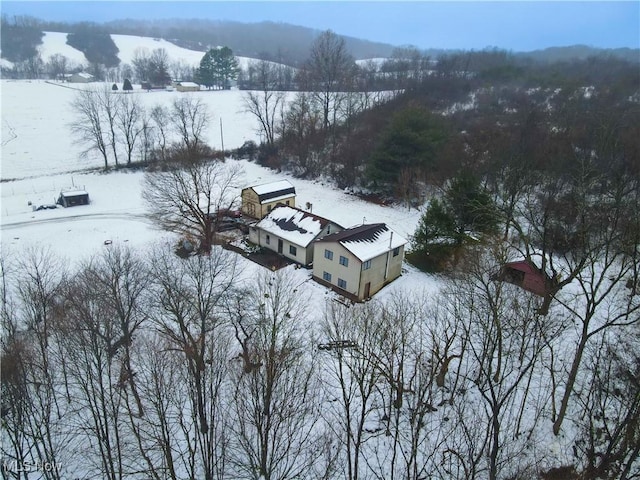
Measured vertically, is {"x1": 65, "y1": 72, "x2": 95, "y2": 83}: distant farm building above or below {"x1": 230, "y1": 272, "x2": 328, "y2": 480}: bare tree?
above

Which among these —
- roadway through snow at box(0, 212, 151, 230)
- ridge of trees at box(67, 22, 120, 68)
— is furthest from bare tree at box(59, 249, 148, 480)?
ridge of trees at box(67, 22, 120, 68)

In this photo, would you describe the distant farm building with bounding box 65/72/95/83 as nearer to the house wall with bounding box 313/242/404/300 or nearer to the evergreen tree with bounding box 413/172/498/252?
the house wall with bounding box 313/242/404/300

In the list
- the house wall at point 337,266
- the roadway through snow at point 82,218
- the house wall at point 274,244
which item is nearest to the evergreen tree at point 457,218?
the house wall at point 337,266

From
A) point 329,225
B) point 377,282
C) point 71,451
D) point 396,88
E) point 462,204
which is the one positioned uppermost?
point 396,88

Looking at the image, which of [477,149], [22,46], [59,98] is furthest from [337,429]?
[22,46]

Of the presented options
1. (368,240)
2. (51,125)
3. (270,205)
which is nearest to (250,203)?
(270,205)

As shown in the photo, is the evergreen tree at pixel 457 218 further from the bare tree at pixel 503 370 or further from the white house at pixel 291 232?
the bare tree at pixel 503 370

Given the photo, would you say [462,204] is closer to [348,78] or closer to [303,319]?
[303,319]

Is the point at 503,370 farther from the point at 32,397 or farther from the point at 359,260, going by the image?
the point at 32,397
